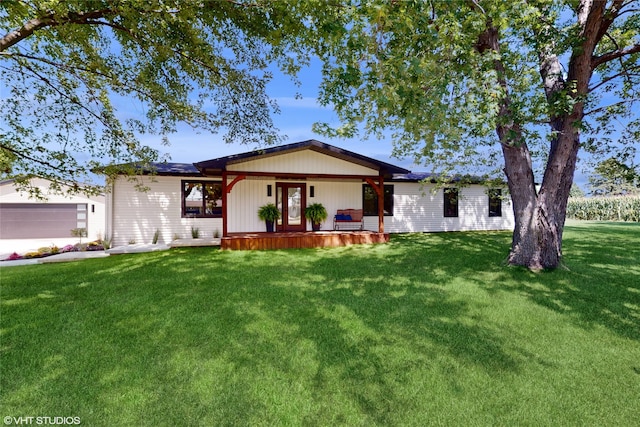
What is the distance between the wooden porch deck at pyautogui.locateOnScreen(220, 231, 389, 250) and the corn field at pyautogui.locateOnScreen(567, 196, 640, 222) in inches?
839

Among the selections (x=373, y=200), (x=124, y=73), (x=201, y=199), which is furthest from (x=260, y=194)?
(x=124, y=73)

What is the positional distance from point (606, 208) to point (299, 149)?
25.1m

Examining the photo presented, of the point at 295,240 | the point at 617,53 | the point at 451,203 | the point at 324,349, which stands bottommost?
the point at 324,349

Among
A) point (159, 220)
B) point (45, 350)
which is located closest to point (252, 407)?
point (45, 350)

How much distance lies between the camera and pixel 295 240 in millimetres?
9383

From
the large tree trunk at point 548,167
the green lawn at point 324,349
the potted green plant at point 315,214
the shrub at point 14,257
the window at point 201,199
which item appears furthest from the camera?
the potted green plant at point 315,214

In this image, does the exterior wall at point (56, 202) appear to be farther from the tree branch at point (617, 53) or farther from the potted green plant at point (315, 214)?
the tree branch at point (617, 53)

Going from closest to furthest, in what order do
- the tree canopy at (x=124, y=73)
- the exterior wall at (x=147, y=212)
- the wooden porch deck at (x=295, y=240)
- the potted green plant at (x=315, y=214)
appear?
1. the tree canopy at (x=124, y=73)
2. the wooden porch deck at (x=295, y=240)
3. the exterior wall at (x=147, y=212)
4. the potted green plant at (x=315, y=214)

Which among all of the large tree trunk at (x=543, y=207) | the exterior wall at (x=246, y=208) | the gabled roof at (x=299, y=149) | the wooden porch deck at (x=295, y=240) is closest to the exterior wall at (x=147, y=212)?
the exterior wall at (x=246, y=208)

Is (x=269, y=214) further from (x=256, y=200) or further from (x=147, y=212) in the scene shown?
(x=147, y=212)

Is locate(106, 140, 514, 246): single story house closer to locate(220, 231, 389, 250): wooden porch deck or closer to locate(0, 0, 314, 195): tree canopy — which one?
locate(220, 231, 389, 250): wooden porch deck

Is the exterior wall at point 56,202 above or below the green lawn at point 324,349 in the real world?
above

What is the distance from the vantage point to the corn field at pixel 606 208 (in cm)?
1989

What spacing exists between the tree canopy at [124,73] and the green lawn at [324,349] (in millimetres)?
2514
